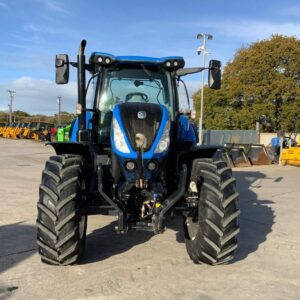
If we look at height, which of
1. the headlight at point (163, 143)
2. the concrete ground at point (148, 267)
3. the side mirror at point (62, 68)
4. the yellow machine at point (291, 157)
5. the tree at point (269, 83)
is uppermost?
the tree at point (269, 83)

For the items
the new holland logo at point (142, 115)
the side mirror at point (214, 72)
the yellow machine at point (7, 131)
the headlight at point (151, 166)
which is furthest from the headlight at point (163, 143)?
the yellow machine at point (7, 131)

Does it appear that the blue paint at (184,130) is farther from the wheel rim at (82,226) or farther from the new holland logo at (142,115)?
the wheel rim at (82,226)

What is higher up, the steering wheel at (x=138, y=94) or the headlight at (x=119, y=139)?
the steering wheel at (x=138, y=94)

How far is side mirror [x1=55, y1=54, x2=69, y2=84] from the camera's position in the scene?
5.83 metres

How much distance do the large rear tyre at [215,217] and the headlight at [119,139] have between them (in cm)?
96

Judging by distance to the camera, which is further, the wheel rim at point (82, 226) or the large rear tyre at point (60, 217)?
the wheel rim at point (82, 226)

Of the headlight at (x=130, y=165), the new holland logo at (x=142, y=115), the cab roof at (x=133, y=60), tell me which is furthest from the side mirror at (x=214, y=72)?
the headlight at (x=130, y=165)

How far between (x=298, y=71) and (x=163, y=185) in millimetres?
34035

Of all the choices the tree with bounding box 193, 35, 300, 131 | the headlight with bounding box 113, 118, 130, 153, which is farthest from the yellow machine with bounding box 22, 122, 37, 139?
the headlight with bounding box 113, 118, 130, 153

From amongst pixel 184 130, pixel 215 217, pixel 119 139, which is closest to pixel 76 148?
pixel 119 139

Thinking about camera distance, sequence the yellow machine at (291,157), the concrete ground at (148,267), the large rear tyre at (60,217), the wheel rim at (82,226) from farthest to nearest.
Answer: the yellow machine at (291,157) → the wheel rim at (82,226) → the large rear tyre at (60,217) → the concrete ground at (148,267)

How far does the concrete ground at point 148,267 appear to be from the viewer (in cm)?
432

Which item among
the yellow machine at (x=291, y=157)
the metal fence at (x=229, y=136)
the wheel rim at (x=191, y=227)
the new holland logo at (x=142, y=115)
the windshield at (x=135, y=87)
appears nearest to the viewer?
the new holland logo at (x=142, y=115)

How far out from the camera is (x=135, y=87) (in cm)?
616
